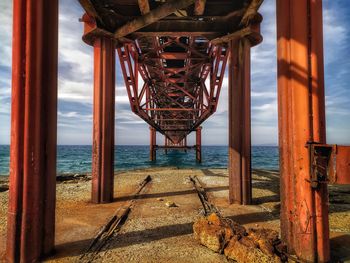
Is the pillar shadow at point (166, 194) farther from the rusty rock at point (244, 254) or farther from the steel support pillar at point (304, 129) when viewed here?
the steel support pillar at point (304, 129)

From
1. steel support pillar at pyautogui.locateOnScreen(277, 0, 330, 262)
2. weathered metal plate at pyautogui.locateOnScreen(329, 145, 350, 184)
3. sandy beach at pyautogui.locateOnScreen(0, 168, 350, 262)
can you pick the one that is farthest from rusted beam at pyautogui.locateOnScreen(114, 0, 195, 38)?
sandy beach at pyautogui.locateOnScreen(0, 168, 350, 262)

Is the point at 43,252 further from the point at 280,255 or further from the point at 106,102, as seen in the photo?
the point at 106,102

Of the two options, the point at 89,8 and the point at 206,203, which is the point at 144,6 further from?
the point at 206,203

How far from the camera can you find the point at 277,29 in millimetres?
3516

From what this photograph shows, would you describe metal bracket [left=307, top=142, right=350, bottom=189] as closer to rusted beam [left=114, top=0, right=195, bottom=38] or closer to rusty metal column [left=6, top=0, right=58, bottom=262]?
rusty metal column [left=6, top=0, right=58, bottom=262]

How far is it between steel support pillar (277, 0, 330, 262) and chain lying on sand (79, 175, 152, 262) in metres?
2.62

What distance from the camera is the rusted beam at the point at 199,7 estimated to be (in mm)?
5636

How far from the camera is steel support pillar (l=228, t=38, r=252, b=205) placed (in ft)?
20.3

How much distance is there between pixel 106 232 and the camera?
13.3 feet

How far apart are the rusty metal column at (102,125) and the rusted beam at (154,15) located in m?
0.60

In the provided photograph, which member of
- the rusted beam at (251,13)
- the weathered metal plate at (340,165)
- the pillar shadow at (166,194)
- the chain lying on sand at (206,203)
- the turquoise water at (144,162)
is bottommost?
the turquoise water at (144,162)

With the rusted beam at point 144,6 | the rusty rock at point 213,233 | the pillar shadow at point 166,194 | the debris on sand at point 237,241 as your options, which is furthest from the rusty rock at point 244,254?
the rusted beam at point 144,6

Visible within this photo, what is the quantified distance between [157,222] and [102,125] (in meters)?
3.07

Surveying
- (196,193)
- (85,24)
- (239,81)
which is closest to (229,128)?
(239,81)
